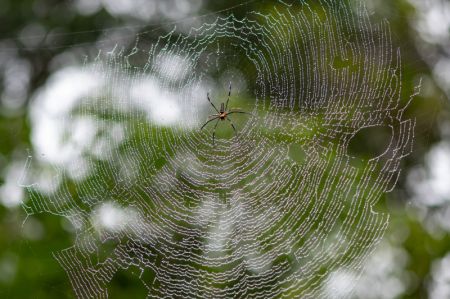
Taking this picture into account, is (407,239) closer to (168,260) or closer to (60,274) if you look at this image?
(168,260)

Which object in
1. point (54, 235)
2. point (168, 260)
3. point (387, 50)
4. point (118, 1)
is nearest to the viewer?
point (387, 50)

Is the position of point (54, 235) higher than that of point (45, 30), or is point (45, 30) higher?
point (45, 30)

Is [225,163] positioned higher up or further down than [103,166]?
higher up

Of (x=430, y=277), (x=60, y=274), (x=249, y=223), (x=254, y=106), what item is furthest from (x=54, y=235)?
(x=430, y=277)

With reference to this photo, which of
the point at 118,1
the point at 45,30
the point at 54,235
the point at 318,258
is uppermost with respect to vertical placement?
the point at 118,1

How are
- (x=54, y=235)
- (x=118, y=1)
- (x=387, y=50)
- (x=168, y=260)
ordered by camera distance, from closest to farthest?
(x=387, y=50)
(x=168, y=260)
(x=54, y=235)
(x=118, y=1)

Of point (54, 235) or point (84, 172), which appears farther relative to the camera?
point (54, 235)

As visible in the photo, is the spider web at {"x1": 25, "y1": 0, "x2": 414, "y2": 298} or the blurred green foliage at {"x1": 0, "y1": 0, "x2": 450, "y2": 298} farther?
the blurred green foliage at {"x1": 0, "y1": 0, "x2": 450, "y2": 298}
